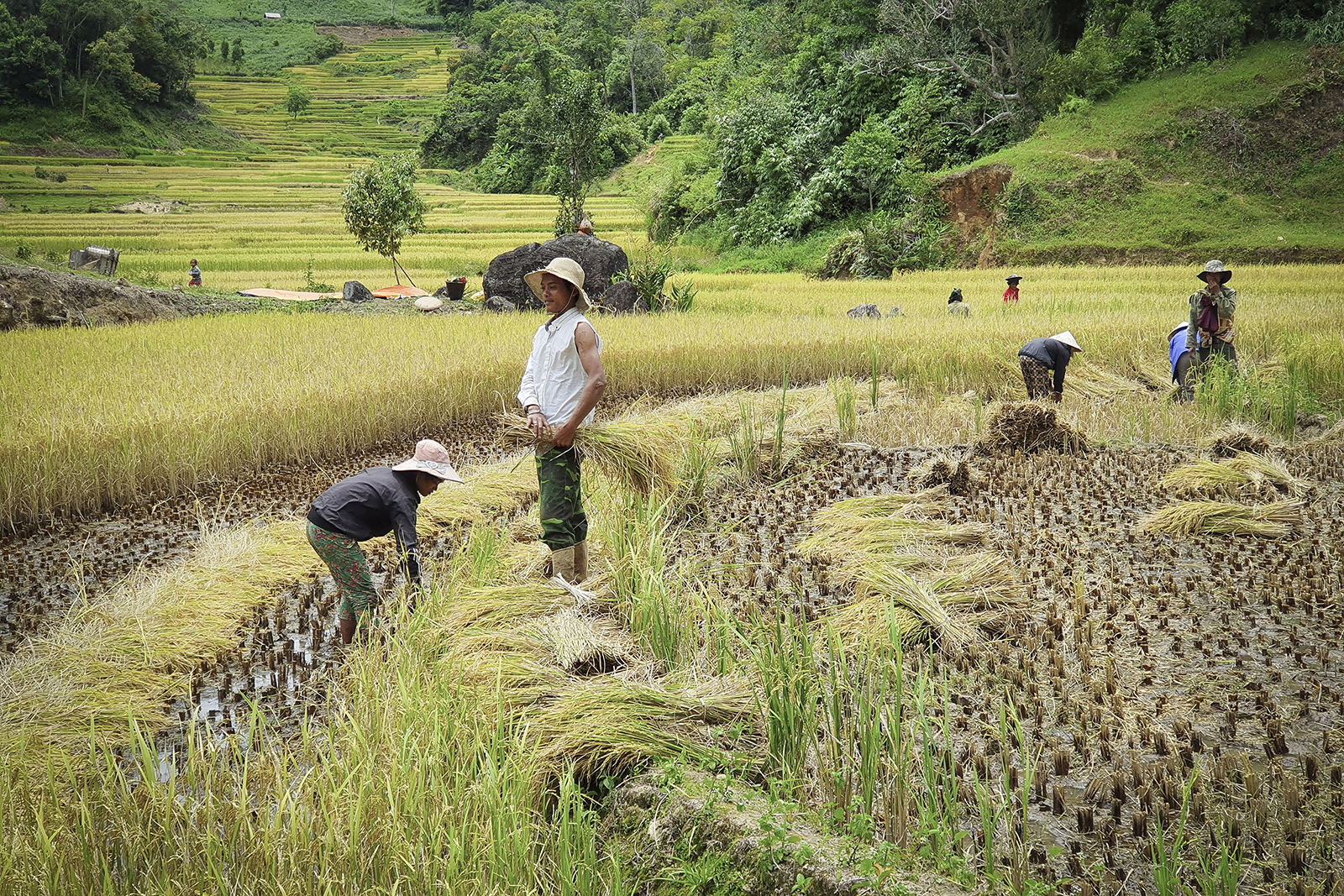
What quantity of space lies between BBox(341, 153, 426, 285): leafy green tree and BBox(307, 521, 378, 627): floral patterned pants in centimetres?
1652

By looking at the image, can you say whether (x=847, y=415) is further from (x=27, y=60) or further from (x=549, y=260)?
(x=27, y=60)

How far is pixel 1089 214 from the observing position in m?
20.0

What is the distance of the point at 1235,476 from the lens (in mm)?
5270

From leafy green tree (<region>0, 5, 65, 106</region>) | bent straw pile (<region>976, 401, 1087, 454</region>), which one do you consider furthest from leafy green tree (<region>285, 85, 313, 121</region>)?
bent straw pile (<region>976, 401, 1087, 454</region>)

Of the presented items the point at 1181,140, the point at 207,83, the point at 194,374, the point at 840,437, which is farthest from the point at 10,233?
the point at 207,83

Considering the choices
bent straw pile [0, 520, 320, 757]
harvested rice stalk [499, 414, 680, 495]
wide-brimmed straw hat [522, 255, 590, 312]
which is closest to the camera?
bent straw pile [0, 520, 320, 757]

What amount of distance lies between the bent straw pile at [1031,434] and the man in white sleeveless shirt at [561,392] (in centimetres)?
369

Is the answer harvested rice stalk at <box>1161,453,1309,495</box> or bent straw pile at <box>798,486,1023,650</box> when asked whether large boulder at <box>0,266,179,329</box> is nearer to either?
bent straw pile at <box>798,486,1023,650</box>

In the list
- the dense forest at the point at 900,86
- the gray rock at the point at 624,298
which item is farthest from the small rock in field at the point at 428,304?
the dense forest at the point at 900,86

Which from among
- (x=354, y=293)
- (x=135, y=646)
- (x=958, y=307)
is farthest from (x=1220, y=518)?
(x=354, y=293)

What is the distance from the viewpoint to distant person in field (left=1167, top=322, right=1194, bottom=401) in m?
7.57

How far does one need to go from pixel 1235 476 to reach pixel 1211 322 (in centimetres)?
273

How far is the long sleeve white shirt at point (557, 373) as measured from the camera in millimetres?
3902

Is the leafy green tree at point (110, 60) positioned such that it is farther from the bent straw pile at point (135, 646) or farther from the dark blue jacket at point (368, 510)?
the dark blue jacket at point (368, 510)
